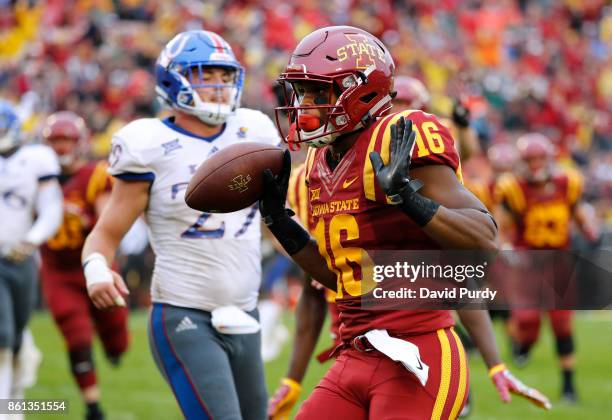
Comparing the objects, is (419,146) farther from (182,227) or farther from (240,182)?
(182,227)

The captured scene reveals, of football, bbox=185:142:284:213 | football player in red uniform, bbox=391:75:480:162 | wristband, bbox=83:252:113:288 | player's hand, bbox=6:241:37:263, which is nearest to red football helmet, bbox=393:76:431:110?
football player in red uniform, bbox=391:75:480:162

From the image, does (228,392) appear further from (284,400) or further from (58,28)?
(58,28)

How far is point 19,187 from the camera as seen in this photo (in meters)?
6.58

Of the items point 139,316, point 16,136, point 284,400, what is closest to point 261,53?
point 139,316

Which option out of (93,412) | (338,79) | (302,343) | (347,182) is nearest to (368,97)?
(338,79)

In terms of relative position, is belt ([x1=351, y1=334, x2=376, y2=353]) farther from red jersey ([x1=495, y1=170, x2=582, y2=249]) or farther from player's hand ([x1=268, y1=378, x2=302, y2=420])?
red jersey ([x1=495, y1=170, x2=582, y2=249])

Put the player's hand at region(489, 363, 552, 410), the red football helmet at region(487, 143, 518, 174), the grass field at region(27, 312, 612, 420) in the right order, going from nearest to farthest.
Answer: the player's hand at region(489, 363, 552, 410), the grass field at region(27, 312, 612, 420), the red football helmet at region(487, 143, 518, 174)

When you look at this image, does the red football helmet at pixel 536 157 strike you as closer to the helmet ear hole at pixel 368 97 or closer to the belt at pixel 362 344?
the helmet ear hole at pixel 368 97

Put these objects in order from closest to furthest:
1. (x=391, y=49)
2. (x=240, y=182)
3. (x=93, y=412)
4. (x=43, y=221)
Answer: (x=240, y=182), (x=43, y=221), (x=93, y=412), (x=391, y=49)

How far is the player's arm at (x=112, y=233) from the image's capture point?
3867mm

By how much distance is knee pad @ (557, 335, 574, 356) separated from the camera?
8250 millimetres

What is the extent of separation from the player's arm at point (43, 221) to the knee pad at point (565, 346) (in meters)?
4.03

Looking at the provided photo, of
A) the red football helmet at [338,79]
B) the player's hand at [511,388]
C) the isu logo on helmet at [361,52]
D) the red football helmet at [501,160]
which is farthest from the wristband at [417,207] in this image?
the red football helmet at [501,160]

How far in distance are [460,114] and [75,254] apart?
3035 mm
